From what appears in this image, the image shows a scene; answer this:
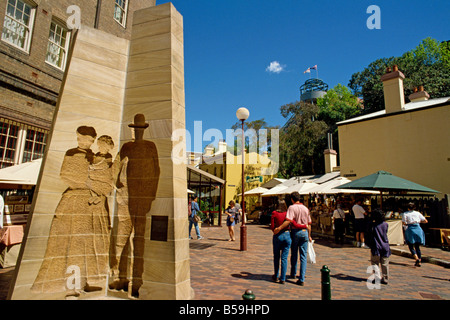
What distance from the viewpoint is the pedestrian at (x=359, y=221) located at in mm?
11094

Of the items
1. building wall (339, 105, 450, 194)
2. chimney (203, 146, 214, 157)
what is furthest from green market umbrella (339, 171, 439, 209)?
chimney (203, 146, 214, 157)

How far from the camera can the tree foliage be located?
92.9 feet

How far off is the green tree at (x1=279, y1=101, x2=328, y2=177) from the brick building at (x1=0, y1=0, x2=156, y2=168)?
27761 mm

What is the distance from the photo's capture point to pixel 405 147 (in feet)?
56.8

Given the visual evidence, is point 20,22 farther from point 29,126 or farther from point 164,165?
point 164,165

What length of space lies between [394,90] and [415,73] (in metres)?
15.7

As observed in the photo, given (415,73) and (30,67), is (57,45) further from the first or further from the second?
(415,73)

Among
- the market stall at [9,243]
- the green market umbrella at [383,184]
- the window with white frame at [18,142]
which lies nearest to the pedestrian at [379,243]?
the green market umbrella at [383,184]

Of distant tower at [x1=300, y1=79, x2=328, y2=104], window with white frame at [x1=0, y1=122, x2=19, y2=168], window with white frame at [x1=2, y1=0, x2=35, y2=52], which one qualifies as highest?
distant tower at [x1=300, y1=79, x2=328, y2=104]

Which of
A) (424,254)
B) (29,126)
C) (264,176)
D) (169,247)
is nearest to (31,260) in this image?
(169,247)

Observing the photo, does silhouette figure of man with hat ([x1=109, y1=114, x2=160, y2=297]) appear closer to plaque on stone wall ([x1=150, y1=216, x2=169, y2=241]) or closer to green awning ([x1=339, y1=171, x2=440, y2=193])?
plaque on stone wall ([x1=150, y1=216, x2=169, y2=241])

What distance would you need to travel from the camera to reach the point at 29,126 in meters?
10.7

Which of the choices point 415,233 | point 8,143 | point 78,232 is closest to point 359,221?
point 415,233

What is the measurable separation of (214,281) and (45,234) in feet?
11.5
